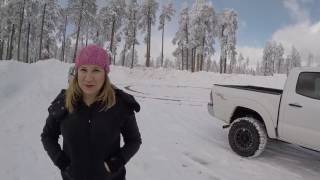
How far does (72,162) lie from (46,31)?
182ft

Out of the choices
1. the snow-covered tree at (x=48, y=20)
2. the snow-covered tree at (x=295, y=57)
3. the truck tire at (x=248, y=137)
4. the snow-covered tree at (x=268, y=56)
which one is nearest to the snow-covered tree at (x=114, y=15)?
the snow-covered tree at (x=48, y=20)

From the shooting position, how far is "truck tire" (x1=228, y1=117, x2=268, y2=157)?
7.65 meters

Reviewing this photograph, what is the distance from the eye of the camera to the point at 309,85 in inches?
284

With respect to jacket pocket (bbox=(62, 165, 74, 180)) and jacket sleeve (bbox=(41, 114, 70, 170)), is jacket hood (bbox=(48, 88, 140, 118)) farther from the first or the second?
jacket pocket (bbox=(62, 165, 74, 180))

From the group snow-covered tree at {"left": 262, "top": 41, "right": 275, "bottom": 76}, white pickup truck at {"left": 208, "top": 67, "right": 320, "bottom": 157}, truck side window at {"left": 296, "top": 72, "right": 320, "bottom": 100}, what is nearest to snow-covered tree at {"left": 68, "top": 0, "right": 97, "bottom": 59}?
white pickup truck at {"left": 208, "top": 67, "right": 320, "bottom": 157}

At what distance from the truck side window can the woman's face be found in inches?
208

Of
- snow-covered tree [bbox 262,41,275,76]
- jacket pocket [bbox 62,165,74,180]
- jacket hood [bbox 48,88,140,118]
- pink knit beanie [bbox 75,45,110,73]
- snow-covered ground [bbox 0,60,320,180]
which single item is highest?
snow-covered tree [bbox 262,41,275,76]

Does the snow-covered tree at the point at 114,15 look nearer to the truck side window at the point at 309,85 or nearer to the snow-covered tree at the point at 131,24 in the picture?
the snow-covered tree at the point at 131,24

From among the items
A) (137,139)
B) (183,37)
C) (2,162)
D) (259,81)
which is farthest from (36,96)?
(183,37)

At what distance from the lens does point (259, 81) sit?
3691 cm

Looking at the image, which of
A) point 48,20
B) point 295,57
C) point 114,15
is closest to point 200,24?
point 114,15

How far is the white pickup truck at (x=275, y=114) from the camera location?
274 inches

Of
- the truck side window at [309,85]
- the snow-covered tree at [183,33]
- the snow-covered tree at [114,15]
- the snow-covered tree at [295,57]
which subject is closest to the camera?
the truck side window at [309,85]

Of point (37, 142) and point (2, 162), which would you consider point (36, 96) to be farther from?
point (2, 162)
